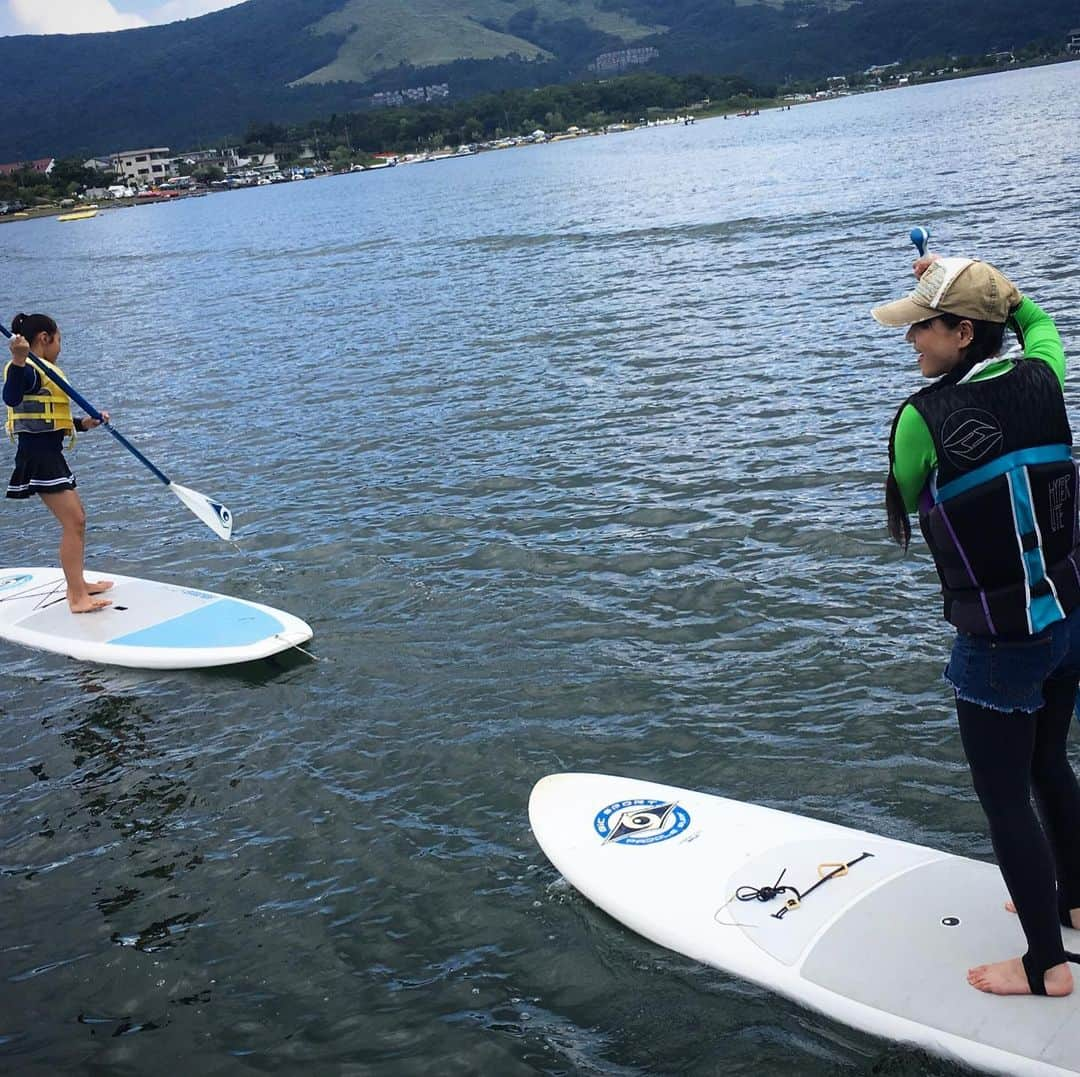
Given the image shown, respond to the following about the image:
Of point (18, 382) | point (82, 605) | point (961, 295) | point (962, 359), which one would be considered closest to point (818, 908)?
point (962, 359)

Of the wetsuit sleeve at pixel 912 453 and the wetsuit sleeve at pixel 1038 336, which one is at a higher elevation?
the wetsuit sleeve at pixel 1038 336

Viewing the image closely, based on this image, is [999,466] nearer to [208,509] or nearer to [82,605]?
[82,605]

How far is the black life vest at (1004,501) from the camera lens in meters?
3.98

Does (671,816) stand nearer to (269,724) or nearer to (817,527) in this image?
(269,724)

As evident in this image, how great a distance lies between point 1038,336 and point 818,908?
9.57 feet

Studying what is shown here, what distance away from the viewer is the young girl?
32.4 feet

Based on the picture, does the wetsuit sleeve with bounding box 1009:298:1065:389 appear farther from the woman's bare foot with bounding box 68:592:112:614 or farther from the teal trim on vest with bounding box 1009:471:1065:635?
the woman's bare foot with bounding box 68:592:112:614

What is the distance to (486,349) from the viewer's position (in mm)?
23406

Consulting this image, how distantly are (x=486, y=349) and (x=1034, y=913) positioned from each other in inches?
781

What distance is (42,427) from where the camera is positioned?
10.3 m

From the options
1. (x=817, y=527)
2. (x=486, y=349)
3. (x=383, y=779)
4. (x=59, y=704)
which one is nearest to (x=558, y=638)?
(x=383, y=779)

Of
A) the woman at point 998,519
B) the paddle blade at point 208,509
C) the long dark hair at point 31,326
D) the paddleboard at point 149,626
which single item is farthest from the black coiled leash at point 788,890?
the paddle blade at point 208,509

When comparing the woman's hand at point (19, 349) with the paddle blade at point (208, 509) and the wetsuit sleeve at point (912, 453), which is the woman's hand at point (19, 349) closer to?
the paddle blade at point (208, 509)

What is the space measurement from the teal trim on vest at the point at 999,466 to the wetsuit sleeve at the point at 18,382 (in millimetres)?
8172
